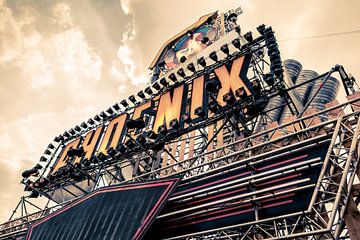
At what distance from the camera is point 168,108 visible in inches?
768

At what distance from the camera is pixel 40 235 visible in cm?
1420

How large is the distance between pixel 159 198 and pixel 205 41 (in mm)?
19707

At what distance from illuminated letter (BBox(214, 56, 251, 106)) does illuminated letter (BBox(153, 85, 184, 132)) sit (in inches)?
121

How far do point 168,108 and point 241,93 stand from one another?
19.1 ft

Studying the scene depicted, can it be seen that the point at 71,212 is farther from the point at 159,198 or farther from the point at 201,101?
the point at 201,101

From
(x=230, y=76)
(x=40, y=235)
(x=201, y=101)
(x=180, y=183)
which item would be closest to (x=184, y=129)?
(x=201, y=101)

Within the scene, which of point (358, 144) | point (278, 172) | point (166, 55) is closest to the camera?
point (358, 144)

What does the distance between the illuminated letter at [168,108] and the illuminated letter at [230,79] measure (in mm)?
3081

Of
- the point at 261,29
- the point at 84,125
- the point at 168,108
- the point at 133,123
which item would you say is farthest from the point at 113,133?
the point at 261,29

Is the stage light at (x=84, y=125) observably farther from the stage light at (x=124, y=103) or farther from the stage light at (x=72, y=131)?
the stage light at (x=124, y=103)

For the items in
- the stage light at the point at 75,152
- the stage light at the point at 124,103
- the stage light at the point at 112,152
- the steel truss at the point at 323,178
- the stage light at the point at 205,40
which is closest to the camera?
the steel truss at the point at 323,178

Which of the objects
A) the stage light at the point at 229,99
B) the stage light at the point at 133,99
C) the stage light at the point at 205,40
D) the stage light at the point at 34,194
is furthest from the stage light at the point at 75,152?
the stage light at the point at 205,40

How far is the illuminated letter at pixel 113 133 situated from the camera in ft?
69.3

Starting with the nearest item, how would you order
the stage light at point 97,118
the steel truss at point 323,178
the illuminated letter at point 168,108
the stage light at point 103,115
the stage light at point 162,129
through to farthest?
1. the steel truss at point 323,178
2. the stage light at point 162,129
3. the illuminated letter at point 168,108
4. the stage light at point 103,115
5. the stage light at point 97,118
